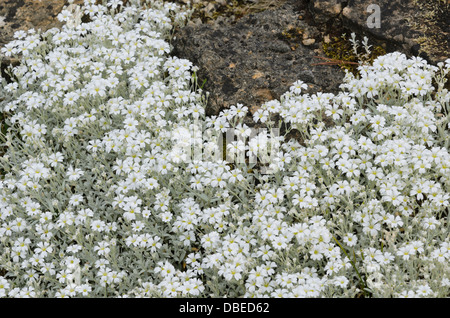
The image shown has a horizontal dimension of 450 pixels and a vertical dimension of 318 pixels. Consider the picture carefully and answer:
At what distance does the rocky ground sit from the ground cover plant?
11.0 inches

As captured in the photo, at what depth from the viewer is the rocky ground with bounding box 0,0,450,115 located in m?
6.71

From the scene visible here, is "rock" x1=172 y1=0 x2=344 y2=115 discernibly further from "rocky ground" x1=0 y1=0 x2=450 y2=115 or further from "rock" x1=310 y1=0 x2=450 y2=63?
"rock" x1=310 y1=0 x2=450 y2=63

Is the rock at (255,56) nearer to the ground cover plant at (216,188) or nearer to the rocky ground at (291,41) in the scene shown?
the rocky ground at (291,41)

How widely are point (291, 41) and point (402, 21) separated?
1435mm

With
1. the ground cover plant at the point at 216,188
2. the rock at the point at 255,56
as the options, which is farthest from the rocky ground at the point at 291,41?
the ground cover plant at the point at 216,188

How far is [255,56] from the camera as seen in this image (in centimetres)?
706

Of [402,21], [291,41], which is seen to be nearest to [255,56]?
[291,41]

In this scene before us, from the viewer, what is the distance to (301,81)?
Result: 6570 millimetres

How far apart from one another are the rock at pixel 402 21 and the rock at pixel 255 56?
0.48m

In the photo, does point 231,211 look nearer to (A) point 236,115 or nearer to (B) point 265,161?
(B) point 265,161

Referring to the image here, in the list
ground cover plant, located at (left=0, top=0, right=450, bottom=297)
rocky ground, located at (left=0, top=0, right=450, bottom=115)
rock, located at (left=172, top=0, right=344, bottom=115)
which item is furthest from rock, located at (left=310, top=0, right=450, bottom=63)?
rock, located at (left=172, top=0, right=344, bottom=115)

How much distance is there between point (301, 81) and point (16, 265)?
3.85 m

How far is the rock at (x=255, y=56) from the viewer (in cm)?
671

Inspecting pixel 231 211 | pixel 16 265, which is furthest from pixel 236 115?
pixel 16 265
